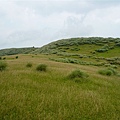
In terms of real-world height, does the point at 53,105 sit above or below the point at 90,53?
below

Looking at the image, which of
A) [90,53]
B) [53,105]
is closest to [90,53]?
[90,53]

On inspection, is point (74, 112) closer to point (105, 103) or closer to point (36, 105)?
point (36, 105)

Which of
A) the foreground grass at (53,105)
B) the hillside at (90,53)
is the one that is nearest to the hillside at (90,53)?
the hillside at (90,53)

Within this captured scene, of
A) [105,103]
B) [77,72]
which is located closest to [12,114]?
[105,103]

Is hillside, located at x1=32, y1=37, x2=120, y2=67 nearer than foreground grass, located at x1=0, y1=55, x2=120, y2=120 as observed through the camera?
No

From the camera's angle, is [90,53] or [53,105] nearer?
[53,105]

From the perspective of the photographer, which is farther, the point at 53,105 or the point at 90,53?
the point at 90,53

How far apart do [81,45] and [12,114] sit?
191 ft

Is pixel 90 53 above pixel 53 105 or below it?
above

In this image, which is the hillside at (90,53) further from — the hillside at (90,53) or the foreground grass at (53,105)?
the foreground grass at (53,105)

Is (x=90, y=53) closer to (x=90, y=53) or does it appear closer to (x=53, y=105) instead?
(x=90, y=53)

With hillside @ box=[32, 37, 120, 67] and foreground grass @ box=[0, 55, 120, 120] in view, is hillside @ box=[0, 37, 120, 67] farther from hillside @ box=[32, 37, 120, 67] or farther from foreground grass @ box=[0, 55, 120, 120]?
foreground grass @ box=[0, 55, 120, 120]

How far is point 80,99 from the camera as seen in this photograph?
841 cm

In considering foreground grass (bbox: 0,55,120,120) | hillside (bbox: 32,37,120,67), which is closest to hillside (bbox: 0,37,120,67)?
hillside (bbox: 32,37,120,67)
